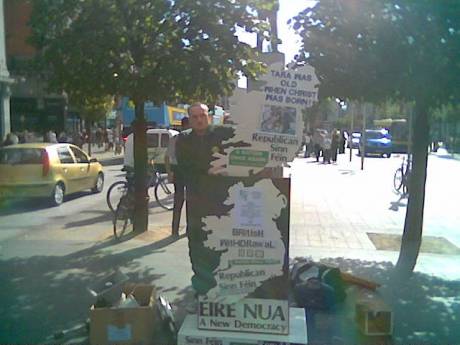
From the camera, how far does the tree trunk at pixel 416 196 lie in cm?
585

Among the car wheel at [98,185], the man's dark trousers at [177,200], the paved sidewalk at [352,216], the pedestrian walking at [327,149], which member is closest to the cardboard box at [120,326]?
the paved sidewalk at [352,216]

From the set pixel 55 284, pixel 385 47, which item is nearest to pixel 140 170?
pixel 55 284

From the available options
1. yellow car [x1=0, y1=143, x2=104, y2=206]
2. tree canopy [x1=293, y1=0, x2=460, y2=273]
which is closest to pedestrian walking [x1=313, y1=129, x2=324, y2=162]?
yellow car [x1=0, y1=143, x2=104, y2=206]

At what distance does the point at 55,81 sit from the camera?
21.7 ft

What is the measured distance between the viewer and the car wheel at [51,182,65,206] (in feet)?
34.6

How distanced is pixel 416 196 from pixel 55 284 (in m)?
4.25

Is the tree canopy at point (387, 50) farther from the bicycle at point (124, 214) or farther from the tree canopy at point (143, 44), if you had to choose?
the bicycle at point (124, 214)

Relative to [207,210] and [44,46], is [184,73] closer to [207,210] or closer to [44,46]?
[44,46]

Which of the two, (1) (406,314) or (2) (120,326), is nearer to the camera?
(2) (120,326)

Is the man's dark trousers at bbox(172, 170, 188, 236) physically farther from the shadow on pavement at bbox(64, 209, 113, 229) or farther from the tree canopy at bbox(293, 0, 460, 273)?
the tree canopy at bbox(293, 0, 460, 273)

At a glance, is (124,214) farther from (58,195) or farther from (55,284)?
(58,195)

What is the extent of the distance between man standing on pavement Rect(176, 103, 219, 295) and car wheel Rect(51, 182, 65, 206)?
23.5 feet

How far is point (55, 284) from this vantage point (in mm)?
5184

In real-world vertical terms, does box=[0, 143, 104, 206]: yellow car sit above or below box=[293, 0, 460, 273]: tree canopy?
below
